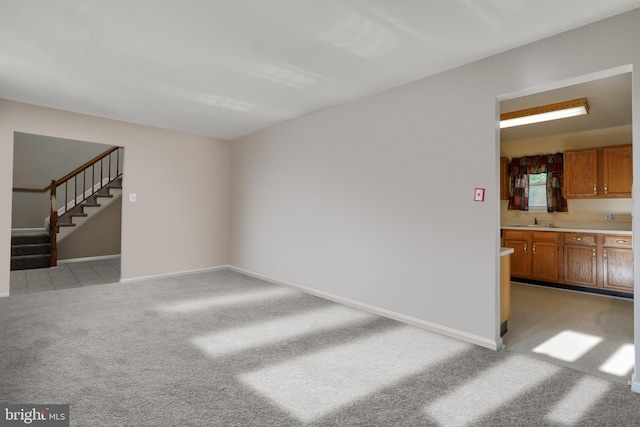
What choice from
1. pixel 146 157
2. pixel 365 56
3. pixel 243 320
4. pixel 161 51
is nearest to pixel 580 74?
pixel 365 56

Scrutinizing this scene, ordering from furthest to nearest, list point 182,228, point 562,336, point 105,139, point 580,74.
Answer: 1. point 182,228
2. point 105,139
3. point 562,336
4. point 580,74

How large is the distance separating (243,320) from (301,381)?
143 cm

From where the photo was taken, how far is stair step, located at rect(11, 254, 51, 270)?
235 inches

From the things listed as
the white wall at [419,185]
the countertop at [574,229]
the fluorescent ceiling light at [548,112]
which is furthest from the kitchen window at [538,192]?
the white wall at [419,185]

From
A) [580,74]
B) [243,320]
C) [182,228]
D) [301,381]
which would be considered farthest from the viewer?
[182,228]

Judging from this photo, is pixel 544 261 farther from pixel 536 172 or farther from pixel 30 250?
pixel 30 250

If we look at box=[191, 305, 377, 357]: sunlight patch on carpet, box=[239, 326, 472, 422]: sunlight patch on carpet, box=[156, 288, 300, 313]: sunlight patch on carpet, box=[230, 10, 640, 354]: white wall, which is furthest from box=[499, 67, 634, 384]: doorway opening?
box=[156, 288, 300, 313]: sunlight patch on carpet

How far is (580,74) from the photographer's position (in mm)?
2436

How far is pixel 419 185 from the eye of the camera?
341cm

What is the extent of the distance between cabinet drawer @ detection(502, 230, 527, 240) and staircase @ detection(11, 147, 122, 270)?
8.02 m

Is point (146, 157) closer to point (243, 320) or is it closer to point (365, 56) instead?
point (243, 320)

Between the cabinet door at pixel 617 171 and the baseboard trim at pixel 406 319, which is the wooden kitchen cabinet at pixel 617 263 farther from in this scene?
the baseboard trim at pixel 406 319

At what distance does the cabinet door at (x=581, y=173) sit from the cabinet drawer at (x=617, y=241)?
764 mm

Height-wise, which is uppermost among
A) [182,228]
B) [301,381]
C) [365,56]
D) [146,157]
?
[365,56]
